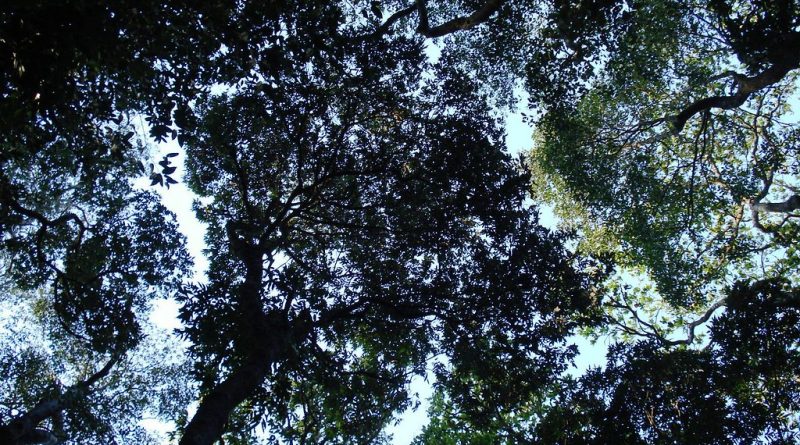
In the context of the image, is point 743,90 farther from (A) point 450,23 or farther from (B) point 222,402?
(B) point 222,402

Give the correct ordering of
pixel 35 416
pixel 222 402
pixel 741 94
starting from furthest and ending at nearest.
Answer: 1. pixel 35 416
2. pixel 741 94
3. pixel 222 402

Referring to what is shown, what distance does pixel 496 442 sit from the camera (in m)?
18.0

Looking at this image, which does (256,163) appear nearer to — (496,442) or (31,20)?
(31,20)

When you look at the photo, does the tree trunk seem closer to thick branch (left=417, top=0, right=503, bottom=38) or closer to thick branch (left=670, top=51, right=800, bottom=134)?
thick branch (left=417, top=0, right=503, bottom=38)

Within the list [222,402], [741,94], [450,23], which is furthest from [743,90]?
[222,402]

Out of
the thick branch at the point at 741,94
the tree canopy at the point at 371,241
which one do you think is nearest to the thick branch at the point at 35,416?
the tree canopy at the point at 371,241

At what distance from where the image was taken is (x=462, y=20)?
41.9ft

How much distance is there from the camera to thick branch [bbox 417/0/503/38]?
12.4 metres

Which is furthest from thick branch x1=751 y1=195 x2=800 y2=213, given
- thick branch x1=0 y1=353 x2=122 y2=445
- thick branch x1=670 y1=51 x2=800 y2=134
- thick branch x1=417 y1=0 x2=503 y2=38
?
thick branch x1=0 y1=353 x2=122 y2=445

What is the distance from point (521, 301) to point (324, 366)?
4.63 m

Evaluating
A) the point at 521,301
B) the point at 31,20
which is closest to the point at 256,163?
the point at 31,20

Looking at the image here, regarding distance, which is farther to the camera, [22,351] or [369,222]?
[22,351]

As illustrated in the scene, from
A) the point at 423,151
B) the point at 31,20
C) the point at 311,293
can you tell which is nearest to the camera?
the point at 31,20

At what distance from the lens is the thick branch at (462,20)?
12430 millimetres
